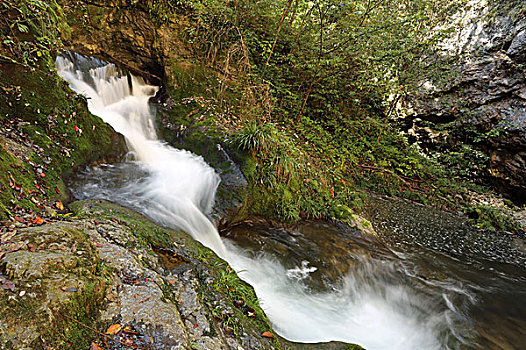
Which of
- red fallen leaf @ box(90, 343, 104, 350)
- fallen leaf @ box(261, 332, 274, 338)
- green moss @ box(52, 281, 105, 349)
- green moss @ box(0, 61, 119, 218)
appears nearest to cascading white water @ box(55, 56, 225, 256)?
green moss @ box(0, 61, 119, 218)

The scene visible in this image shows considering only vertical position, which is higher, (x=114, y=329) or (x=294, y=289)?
(x=114, y=329)

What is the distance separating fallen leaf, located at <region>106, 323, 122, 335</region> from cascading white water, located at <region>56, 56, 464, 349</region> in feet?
6.43

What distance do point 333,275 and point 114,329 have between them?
346 cm

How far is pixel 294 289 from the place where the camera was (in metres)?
3.70

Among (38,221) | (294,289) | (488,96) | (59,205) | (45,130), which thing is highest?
(488,96)

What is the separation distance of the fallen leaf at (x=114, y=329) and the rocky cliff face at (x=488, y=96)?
13.0 metres

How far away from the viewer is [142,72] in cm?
763

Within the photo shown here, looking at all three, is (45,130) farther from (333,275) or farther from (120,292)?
(333,275)

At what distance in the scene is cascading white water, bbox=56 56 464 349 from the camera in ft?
10.5

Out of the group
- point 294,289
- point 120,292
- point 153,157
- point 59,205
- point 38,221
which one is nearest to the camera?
point 120,292

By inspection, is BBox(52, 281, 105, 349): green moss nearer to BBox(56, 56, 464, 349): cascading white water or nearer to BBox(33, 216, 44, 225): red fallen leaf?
BBox(33, 216, 44, 225): red fallen leaf

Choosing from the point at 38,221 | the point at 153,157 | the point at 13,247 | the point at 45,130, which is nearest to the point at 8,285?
the point at 13,247

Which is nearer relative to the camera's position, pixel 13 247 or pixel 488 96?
pixel 13 247

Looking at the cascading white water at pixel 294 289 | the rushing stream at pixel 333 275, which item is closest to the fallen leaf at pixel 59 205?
the rushing stream at pixel 333 275
